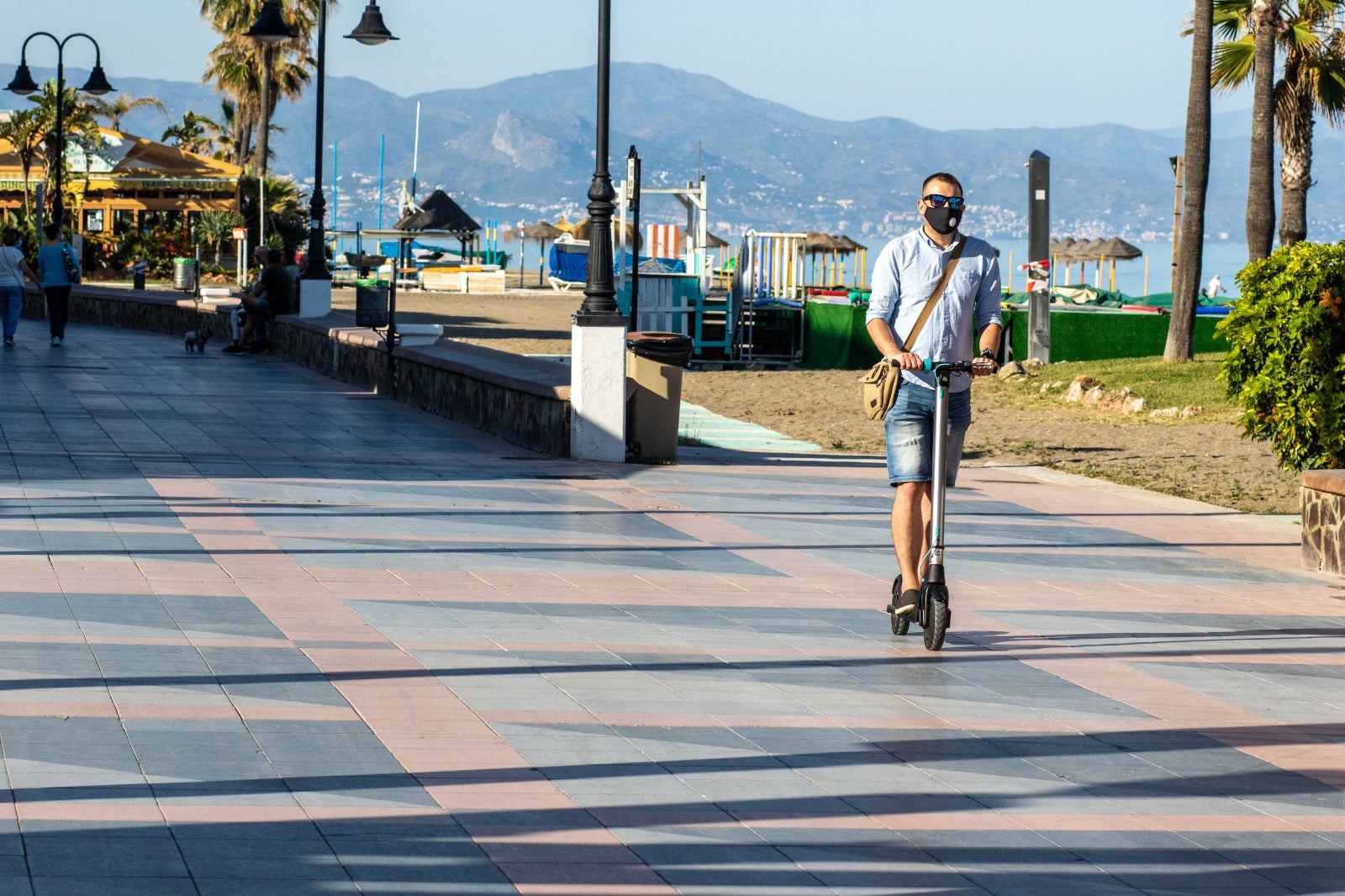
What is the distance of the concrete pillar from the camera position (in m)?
12.7

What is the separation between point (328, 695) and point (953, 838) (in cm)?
217

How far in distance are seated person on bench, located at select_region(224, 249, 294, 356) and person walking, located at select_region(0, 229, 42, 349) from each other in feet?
8.67

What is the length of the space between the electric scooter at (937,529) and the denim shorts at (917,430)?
0.15 feet

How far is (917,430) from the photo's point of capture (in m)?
6.93

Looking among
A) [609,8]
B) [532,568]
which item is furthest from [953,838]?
[609,8]

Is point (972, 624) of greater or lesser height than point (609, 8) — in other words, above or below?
below

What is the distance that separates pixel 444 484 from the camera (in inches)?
445

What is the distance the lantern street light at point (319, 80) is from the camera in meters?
21.2

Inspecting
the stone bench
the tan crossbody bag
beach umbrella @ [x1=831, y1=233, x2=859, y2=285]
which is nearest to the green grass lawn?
the stone bench

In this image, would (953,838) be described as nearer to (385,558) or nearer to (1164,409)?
(385,558)

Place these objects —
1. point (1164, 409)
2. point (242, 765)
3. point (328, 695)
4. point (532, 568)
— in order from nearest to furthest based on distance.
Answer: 1. point (242, 765)
2. point (328, 695)
3. point (532, 568)
4. point (1164, 409)

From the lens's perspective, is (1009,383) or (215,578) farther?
(1009,383)

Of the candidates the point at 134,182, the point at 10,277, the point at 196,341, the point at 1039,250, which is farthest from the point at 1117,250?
the point at 10,277

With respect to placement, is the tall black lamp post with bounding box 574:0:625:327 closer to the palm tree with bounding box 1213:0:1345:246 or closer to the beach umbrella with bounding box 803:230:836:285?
the palm tree with bounding box 1213:0:1345:246
